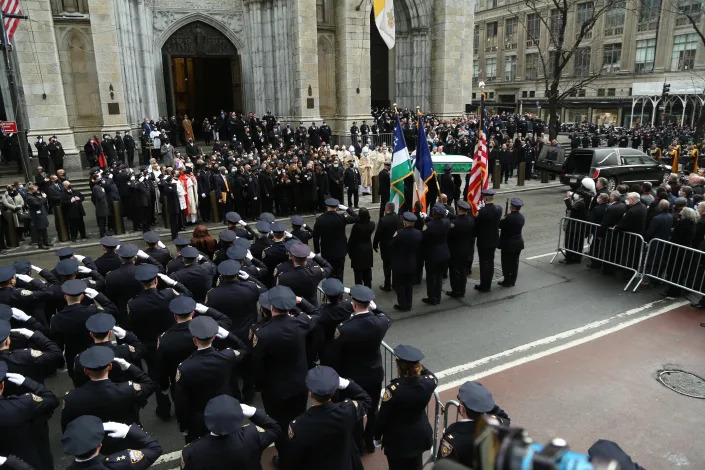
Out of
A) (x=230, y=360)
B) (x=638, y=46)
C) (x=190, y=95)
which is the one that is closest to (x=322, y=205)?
(x=230, y=360)

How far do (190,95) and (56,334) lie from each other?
2798cm

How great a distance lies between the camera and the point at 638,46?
51.7 meters

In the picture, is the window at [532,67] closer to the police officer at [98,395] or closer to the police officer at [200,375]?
the police officer at [200,375]

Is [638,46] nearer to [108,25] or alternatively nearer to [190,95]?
[190,95]

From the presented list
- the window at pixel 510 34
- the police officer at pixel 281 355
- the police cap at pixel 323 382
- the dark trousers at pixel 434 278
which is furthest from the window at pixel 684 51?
the police cap at pixel 323 382

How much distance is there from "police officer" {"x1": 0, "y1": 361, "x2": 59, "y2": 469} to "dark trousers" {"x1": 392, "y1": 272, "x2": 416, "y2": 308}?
18.6ft

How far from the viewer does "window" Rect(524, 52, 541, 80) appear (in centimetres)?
6069

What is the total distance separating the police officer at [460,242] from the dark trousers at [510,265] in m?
0.88

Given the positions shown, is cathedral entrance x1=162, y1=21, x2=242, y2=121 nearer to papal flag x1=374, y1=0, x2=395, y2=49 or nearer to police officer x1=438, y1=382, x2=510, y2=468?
A: papal flag x1=374, y1=0, x2=395, y2=49

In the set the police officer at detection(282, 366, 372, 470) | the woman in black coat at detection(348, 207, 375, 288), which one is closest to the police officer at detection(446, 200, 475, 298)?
the woman in black coat at detection(348, 207, 375, 288)

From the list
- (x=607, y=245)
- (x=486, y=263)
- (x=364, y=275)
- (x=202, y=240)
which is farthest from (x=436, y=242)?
(x=607, y=245)

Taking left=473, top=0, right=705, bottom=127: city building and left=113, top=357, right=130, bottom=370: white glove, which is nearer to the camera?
left=113, top=357, right=130, bottom=370: white glove

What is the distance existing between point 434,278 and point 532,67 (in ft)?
197


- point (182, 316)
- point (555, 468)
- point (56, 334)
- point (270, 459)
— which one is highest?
point (555, 468)
